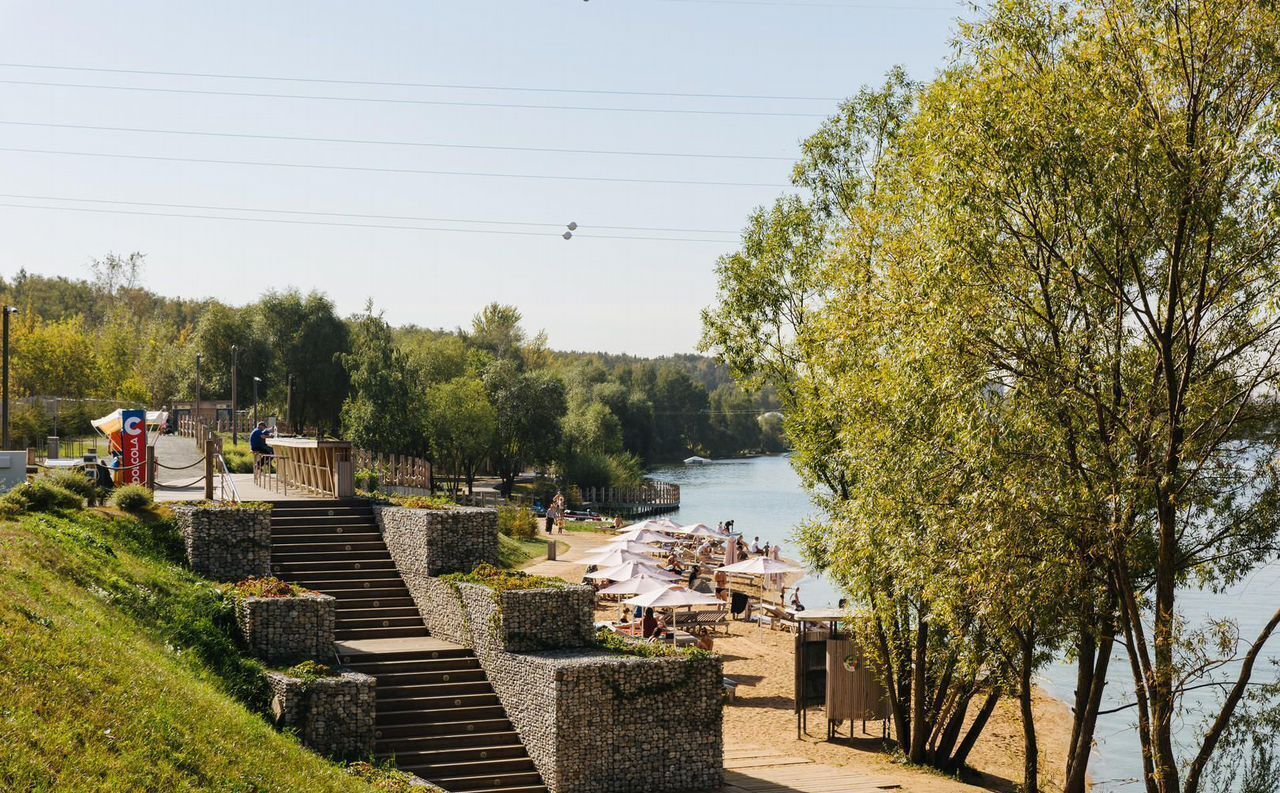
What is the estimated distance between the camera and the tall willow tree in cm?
1249

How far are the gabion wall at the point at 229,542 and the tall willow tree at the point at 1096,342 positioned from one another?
11.7 m

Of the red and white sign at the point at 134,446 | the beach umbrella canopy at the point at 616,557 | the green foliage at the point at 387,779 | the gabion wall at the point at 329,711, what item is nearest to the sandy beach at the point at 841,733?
the beach umbrella canopy at the point at 616,557

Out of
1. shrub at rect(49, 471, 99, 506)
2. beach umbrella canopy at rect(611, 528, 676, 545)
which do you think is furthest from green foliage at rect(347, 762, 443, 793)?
beach umbrella canopy at rect(611, 528, 676, 545)

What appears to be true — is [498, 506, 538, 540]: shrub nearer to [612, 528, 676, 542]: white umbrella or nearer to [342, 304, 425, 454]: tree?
[612, 528, 676, 542]: white umbrella

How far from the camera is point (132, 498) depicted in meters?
A: 22.0

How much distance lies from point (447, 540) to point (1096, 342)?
12.1m

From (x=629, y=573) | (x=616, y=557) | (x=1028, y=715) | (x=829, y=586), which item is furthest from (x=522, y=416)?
(x=1028, y=715)

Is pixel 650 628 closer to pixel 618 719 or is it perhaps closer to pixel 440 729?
pixel 440 729

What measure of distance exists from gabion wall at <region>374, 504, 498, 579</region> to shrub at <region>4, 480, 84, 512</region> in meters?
5.93

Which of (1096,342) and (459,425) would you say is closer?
(1096,342)

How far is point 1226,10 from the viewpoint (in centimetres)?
1234

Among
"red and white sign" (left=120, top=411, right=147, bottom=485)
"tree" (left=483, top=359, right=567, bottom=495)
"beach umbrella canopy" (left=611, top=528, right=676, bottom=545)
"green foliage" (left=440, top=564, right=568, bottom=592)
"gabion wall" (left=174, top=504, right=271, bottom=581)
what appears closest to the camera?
"green foliage" (left=440, top=564, right=568, bottom=592)

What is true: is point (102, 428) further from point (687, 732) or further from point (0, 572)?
point (687, 732)

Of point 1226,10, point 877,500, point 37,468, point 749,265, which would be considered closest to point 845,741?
point 877,500
